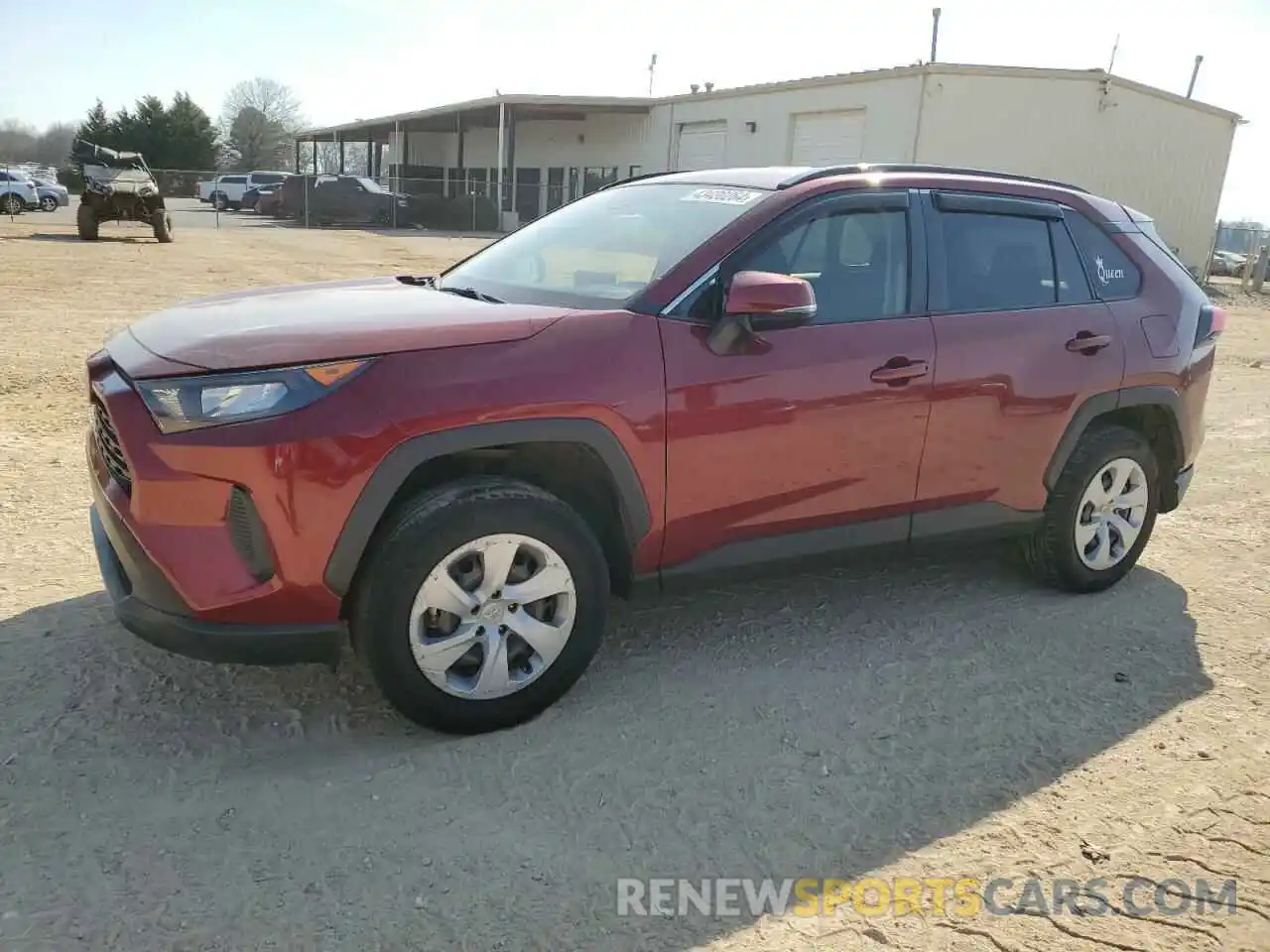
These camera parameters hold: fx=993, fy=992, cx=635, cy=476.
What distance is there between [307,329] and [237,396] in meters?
0.32

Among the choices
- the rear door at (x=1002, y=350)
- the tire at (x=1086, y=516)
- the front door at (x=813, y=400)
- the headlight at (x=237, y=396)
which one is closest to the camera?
the headlight at (x=237, y=396)

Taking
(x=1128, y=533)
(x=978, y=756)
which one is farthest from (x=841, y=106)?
(x=978, y=756)

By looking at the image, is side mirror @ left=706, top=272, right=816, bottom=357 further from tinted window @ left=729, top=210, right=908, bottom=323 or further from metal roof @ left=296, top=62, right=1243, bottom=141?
metal roof @ left=296, top=62, right=1243, bottom=141

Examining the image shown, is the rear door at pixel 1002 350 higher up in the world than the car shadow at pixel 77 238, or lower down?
higher up

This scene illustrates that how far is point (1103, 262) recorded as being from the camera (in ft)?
14.3

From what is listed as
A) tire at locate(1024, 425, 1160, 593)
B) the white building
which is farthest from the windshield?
the white building

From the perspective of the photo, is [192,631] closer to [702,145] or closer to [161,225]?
[161,225]

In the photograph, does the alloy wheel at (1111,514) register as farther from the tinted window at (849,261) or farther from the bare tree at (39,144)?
the bare tree at (39,144)

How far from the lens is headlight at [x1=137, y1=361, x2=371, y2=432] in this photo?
106 inches

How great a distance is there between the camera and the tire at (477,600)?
2822 mm

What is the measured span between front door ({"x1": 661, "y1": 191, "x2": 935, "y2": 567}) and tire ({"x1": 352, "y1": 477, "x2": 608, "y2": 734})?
0.39m

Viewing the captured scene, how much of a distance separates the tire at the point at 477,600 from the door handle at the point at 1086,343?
2.29 metres

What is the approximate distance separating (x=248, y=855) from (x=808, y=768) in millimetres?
1595

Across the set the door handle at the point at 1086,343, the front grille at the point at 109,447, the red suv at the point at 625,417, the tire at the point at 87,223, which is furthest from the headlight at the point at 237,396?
the tire at the point at 87,223
